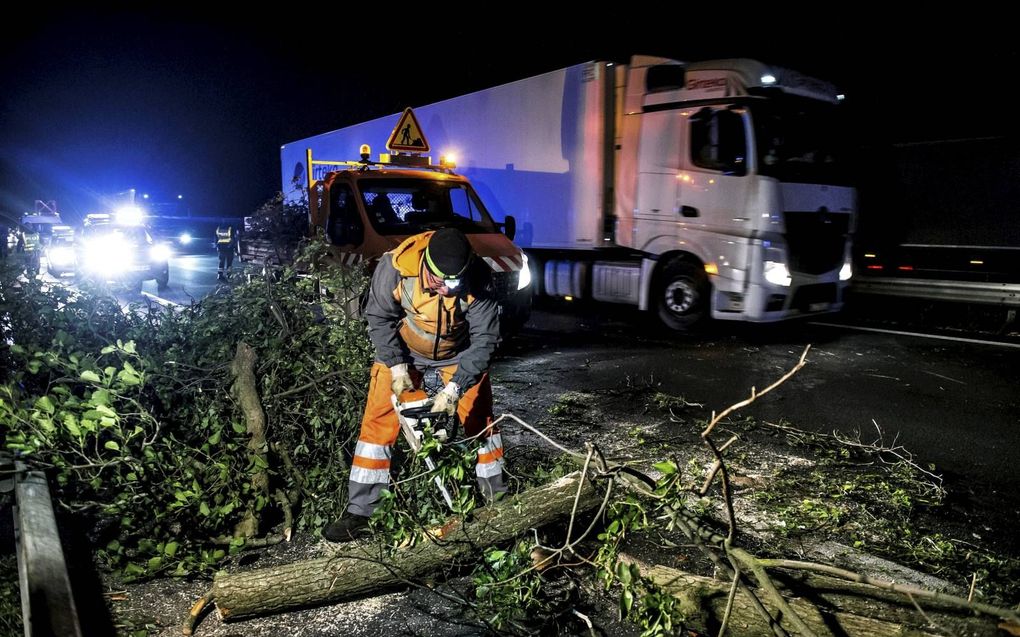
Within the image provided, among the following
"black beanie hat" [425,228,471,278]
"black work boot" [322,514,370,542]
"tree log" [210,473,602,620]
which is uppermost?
"black beanie hat" [425,228,471,278]

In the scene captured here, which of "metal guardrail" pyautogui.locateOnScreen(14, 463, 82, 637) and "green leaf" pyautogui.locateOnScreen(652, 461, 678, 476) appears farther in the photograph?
"green leaf" pyautogui.locateOnScreen(652, 461, 678, 476)

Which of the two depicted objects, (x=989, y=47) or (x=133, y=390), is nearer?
(x=133, y=390)

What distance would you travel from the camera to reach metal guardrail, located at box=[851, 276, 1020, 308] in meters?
8.52

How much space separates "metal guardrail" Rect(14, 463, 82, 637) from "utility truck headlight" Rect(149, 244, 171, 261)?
11218mm

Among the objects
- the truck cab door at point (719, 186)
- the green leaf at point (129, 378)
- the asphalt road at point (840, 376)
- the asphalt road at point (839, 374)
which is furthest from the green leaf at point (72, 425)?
the truck cab door at point (719, 186)

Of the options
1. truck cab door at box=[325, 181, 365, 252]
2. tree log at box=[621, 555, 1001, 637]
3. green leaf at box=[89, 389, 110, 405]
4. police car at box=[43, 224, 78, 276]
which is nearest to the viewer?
tree log at box=[621, 555, 1001, 637]

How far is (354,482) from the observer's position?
11.7 feet

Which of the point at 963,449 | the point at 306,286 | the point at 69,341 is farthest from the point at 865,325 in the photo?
the point at 69,341

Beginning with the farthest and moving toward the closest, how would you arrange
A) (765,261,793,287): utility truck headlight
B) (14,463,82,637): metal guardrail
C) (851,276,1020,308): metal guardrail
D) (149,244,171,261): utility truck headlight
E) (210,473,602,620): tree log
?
1. (149,244,171,261): utility truck headlight
2. (851,276,1020,308): metal guardrail
3. (765,261,793,287): utility truck headlight
4. (210,473,602,620): tree log
5. (14,463,82,637): metal guardrail

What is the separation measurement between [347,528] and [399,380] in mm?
827

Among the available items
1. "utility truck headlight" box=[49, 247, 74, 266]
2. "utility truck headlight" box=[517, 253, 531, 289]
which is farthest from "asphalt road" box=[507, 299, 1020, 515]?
"utility truck headlight" box=[49, 247, 74, 266]

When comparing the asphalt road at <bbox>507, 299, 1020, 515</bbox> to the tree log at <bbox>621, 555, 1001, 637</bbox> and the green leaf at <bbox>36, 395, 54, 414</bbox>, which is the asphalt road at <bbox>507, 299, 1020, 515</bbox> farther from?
the green leaf at <bbox>36, 395, 54, 414</bbox>

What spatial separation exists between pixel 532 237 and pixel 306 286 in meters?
6.37

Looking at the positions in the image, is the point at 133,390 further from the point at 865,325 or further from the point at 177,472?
the point at 865,325
